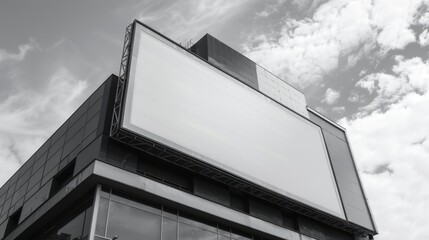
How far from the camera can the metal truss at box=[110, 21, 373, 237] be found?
23.9m

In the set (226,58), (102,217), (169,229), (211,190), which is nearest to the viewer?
(102,217)

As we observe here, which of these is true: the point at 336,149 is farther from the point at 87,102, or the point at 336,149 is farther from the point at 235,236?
the point at 87,102

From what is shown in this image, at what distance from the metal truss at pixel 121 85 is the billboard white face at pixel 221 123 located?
0.40 meters

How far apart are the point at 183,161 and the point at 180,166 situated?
0.46 meters

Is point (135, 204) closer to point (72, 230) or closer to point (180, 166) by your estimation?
point (72, 230)

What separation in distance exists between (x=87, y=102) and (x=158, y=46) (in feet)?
19.9

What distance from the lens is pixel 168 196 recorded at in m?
23.3

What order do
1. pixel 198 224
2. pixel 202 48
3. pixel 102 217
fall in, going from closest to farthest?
pixel 102 217 → pixel 198 224 → pixel 202 48

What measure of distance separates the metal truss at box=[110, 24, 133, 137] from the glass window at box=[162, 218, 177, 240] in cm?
559

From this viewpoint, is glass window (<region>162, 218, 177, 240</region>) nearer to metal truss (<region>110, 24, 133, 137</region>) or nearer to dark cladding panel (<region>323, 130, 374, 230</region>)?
metal truss (<region>110, 24, 133, 137</region>)

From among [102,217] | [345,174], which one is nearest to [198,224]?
[102,217]

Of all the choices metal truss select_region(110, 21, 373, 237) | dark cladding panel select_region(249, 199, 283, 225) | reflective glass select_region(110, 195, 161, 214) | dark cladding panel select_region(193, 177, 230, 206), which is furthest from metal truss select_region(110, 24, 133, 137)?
dark cladding panel select_region(249, 199, 283, 225)

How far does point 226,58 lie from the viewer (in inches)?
1403

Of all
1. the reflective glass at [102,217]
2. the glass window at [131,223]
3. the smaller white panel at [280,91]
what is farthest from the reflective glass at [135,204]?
the smaller white panel at [280,91]
